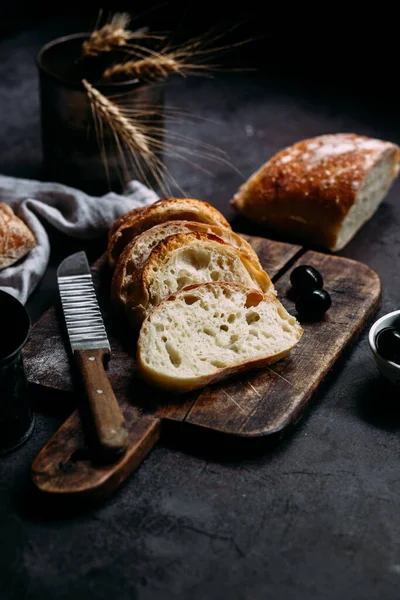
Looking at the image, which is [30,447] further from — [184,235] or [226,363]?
[184,235]

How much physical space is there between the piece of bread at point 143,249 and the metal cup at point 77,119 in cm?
78

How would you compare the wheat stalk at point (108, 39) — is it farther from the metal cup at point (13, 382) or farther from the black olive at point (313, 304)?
the metal cup at point (13, 382)

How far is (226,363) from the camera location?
9.05 feet

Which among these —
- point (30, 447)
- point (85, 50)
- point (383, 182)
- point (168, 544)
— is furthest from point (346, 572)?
point (85, 50)

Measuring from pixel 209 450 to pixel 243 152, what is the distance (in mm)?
2457

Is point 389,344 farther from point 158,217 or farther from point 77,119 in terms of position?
point 77,119

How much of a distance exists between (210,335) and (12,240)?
119 cm

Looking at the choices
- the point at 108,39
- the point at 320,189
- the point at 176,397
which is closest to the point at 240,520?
the point at 176,397

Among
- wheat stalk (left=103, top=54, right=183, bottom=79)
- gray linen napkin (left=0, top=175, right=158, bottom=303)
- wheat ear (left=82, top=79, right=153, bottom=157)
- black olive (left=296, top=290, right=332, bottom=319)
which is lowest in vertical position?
gray linen napkin (left=0, top=175, right=158, bottom=303)

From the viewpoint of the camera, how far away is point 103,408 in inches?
99.7

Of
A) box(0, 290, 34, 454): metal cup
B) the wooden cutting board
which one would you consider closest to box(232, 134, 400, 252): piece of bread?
the wooden cutting board

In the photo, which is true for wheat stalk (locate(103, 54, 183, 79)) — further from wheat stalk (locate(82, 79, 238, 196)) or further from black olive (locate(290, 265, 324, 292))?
black olive (locate(290, 265, 324, 292))

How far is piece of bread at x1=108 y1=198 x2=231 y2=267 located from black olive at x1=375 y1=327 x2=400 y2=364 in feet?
3.01

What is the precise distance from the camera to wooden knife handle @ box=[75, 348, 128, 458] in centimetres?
245
